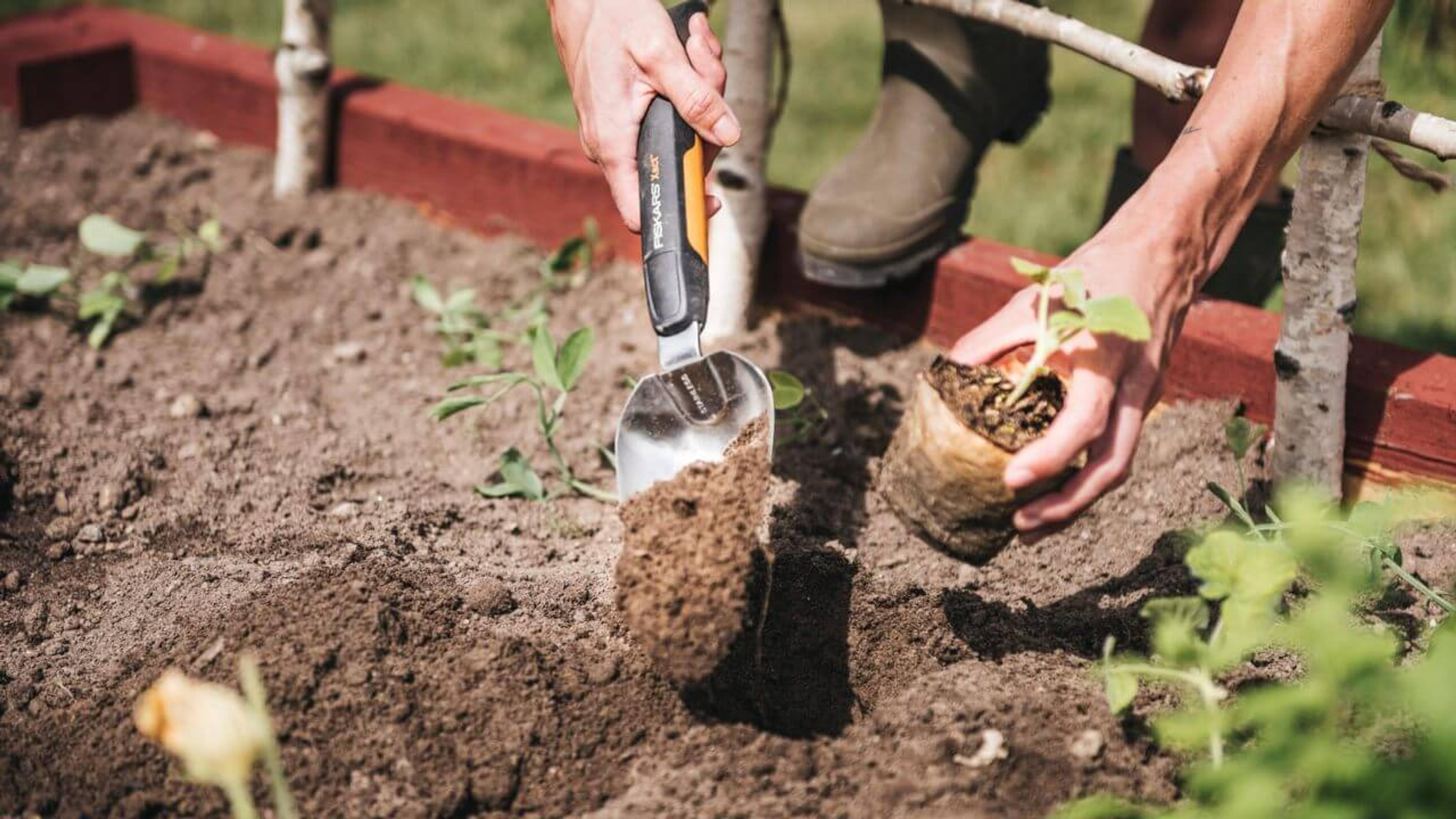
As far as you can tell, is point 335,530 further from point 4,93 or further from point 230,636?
point 4,93

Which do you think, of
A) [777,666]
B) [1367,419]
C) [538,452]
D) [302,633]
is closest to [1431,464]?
[1367,419]

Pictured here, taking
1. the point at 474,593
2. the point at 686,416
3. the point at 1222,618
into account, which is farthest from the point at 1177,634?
the point at 474,593

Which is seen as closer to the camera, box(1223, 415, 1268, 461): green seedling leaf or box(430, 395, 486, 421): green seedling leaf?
box(1223, 415, 1268, 461): green seedling leaf

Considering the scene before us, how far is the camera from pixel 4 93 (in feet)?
11.4

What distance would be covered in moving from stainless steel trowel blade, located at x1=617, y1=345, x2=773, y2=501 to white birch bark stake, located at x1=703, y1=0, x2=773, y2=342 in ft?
2.20

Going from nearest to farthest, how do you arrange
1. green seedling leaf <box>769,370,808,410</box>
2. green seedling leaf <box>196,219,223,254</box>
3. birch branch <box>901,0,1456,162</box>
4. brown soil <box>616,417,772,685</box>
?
brown soil <box>616,417,772,685</box> → birch branch <box>901,0,1456,162</box> → green seedling leaf <box>769,370,808,410</box> → green seedling leaf <box>196,219,223,254</box>

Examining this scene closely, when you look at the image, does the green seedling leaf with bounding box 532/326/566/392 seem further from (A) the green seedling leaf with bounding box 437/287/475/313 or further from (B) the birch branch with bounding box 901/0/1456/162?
(B) the birch branch with bounding box 901/0/1456/162

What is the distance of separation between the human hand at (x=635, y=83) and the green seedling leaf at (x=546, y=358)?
1.20ft

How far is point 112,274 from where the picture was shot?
2729 mm

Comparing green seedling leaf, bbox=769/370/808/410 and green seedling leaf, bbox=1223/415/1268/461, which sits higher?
green seedling leaf, bbox=1223/415/1268/461

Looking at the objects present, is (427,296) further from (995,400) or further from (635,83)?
(995,400)

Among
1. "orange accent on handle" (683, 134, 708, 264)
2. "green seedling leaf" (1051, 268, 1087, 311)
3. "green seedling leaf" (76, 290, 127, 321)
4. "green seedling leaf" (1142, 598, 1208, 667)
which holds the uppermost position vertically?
"green seedling leaf" (1051, 268, 1087, 311)

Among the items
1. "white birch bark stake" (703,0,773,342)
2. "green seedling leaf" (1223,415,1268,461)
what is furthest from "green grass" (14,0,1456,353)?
"green seedling leaf" (1223,415,1268,461)

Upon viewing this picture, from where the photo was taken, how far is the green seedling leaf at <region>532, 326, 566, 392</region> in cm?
203
